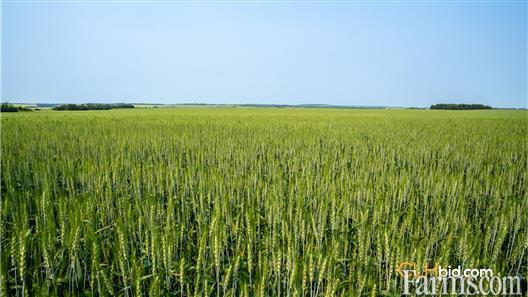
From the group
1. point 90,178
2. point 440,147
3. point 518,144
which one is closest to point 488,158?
point 440,147

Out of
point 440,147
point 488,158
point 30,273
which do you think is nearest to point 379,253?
point 30,273

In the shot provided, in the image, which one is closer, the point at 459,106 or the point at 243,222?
the point at 243,222

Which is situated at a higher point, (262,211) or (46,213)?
(46,213)

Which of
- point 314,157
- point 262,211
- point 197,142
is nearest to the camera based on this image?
point 262,211

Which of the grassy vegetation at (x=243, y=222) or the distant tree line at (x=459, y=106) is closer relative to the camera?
the grassy vegetation at (x=243, y=222)

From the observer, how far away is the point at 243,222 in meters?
4.16

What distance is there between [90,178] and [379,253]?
429cm

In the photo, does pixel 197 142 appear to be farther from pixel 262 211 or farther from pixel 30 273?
pixel 30 273

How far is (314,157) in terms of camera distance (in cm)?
758

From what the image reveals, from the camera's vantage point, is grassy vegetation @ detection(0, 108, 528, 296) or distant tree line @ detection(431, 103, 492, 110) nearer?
grassy vegetation @ detection(0, 108, 528, 296)

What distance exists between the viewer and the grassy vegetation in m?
2.42

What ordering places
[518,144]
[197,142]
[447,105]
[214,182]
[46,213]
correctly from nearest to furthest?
[46,213] → [214,182] → [197,142] → [518,144] → [447,105]

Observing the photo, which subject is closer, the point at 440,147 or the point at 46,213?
the point at 46,213

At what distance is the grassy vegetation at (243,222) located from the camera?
95.3 inches
